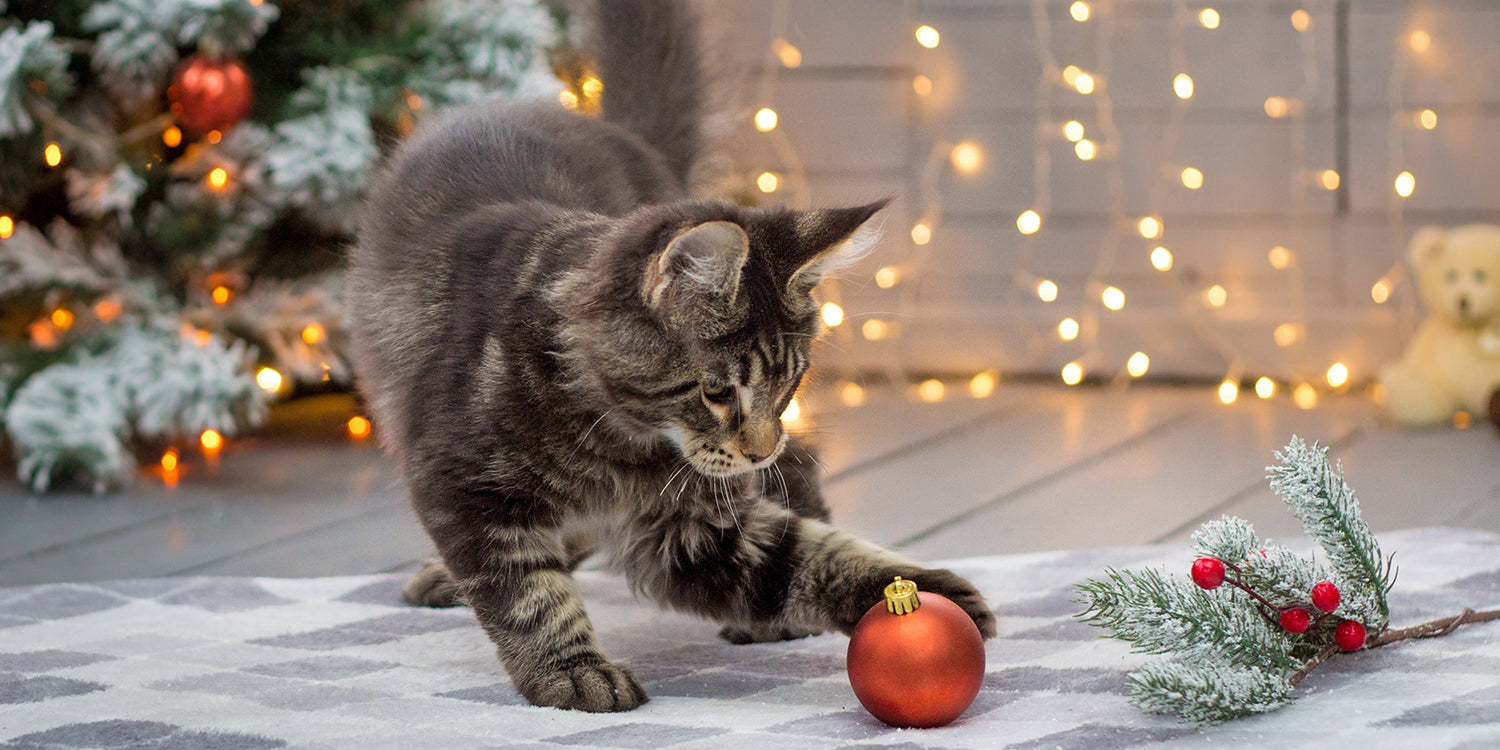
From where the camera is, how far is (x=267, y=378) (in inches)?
109

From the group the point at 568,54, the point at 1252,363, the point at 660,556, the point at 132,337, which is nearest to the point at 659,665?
the point at 660,556

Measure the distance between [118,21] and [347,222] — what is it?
49 centimetres

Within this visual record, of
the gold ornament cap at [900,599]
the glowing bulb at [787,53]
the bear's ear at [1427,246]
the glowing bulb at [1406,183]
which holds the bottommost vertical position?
the gold ornament cap at [900,599]

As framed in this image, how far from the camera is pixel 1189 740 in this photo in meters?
1.23

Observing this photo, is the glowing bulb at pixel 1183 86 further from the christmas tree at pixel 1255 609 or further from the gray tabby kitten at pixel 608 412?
the christmas tree at pixel 1255 609

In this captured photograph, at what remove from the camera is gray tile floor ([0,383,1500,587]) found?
2156mm

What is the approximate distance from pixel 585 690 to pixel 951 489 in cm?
117

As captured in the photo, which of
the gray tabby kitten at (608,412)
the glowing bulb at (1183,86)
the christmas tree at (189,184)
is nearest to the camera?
the gray tabby kitten at (608,412)

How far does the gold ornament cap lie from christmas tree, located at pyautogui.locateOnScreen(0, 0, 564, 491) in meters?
1.30

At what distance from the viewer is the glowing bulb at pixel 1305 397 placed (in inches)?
120

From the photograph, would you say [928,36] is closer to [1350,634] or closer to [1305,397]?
[1305,397]

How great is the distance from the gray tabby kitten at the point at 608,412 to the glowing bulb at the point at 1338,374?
1.78m

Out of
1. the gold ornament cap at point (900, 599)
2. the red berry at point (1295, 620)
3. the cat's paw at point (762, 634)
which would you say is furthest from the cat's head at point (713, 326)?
the red berry at point (1295, 620)

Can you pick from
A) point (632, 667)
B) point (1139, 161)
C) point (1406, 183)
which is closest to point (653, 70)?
point (632, 667)
